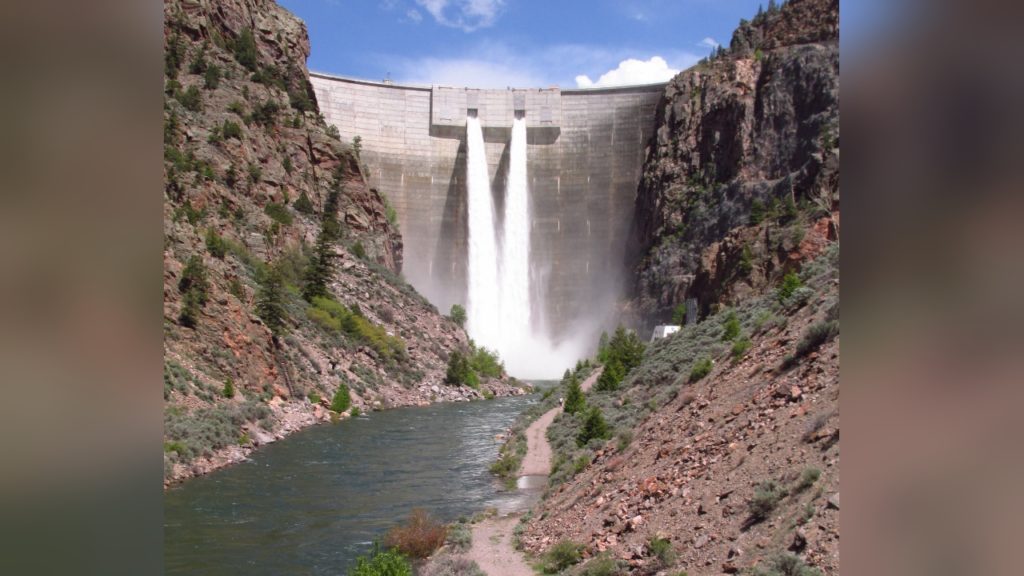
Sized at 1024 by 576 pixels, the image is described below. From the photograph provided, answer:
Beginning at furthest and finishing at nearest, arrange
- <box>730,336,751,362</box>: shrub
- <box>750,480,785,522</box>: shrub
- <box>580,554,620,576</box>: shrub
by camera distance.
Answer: <box>730,336,751,362</box>: shrub < <box>580,554,620,576</box>: shrub < <box>750,480,785,522</box>: shrub

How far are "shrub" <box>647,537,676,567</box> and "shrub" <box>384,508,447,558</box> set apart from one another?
500 cm

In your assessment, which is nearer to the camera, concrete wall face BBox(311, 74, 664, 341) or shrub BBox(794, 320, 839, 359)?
shrub BBox(794, 320, 839, 359)

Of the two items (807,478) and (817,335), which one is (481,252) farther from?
(807,478)

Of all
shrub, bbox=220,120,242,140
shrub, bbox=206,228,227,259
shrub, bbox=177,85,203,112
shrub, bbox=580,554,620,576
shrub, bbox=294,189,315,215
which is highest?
shrub, bbox=177,85,203,112

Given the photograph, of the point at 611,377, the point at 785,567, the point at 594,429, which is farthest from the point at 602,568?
the point at 611,377

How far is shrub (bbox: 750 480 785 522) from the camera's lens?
8289 millimetres

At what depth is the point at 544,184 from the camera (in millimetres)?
64938

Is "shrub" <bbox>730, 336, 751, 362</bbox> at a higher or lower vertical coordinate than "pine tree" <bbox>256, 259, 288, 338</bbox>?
higher

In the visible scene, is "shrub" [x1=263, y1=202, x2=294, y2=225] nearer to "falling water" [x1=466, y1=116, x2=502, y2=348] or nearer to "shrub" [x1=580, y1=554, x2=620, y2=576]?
"falling water" [x1=466, y1=116, x2=502, y2=348]

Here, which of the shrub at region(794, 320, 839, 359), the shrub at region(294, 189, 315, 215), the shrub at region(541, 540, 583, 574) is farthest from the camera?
the shrub at region(294, 189, 315, 215)

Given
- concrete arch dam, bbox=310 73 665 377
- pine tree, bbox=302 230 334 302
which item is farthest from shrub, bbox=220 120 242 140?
concrete arch dam, bbox=310 73 665 377

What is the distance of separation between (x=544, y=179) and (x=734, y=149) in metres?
15.5

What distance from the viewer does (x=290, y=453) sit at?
74.5ft
